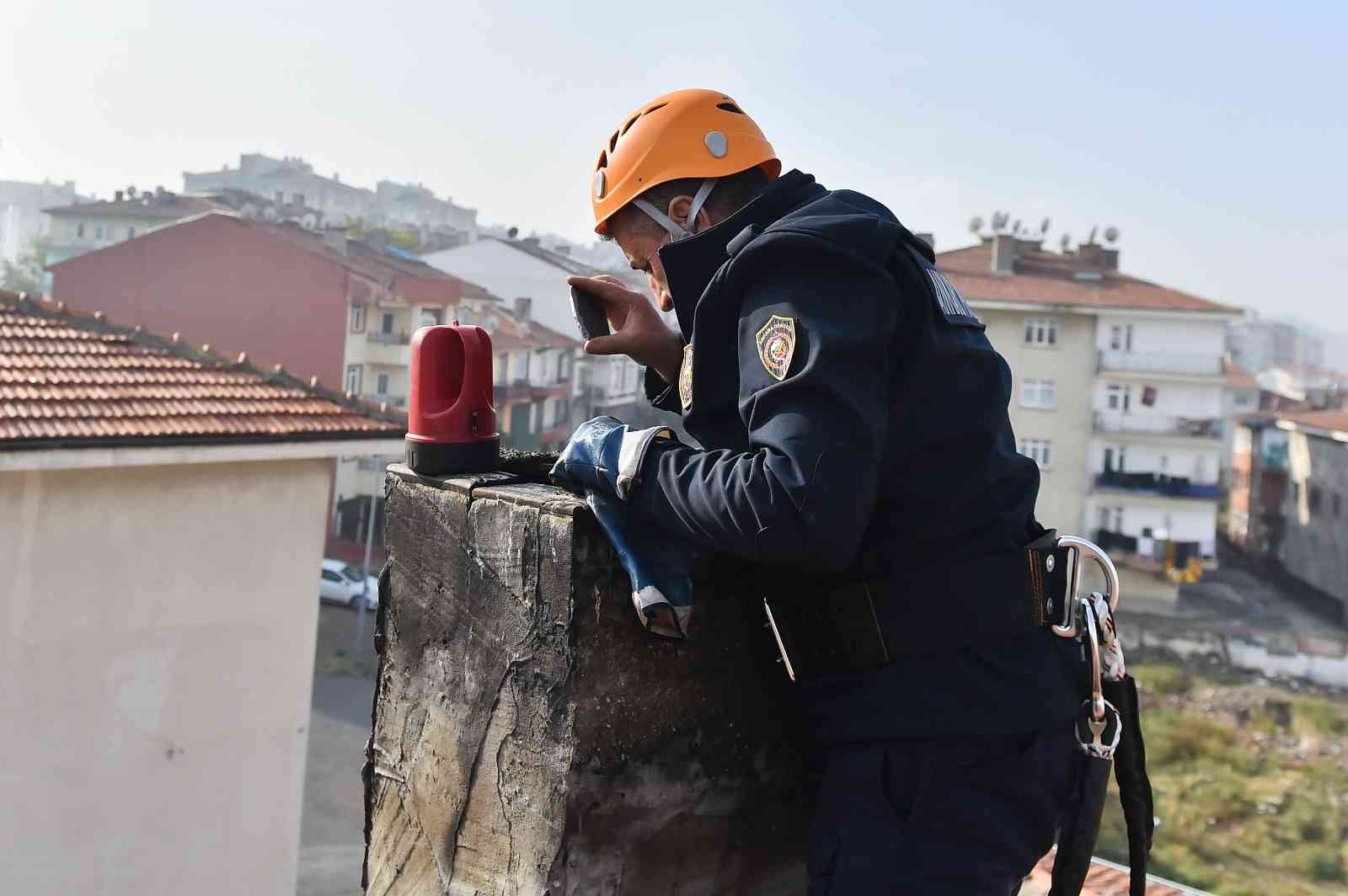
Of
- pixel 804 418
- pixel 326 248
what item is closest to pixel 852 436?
pixel 804 418

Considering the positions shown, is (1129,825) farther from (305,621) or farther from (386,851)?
(305,621)

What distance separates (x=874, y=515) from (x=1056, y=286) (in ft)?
114

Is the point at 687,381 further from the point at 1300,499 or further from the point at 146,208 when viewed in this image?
the point at 1300,499

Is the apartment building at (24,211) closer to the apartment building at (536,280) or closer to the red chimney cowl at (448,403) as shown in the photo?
the apartment building at (536,280)

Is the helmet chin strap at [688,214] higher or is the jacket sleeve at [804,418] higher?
the helmet chin strap at [688,214]

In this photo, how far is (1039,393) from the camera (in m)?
35.1

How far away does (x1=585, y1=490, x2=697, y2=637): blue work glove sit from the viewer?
5.99 feet

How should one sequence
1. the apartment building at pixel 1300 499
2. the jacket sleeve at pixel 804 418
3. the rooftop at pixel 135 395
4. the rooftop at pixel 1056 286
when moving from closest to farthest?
1. the jacket sleeve at pixel 804 418
2. the rooftop at pixel 135 395
3. the rooftop at pixel 1056 286
4. the apartment building at pixel 1300 499

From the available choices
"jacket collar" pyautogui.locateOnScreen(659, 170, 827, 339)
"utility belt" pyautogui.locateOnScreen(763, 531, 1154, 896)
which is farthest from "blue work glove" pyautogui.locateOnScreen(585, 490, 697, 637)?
"jacket collar" pyautogui.locateOnScreen(659, 170, 827, 339)

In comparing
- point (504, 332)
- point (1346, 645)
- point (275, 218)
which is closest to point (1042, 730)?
point (504, 332)

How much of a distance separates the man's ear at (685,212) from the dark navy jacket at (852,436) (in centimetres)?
14

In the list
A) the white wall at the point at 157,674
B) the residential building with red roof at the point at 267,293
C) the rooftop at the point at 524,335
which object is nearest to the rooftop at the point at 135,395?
the white wall at the point at 157,674

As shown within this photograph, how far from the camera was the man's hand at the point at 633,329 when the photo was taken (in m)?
2.12

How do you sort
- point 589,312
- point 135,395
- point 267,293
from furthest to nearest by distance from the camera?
point 267,293 < point 135,395 < point 589,312
